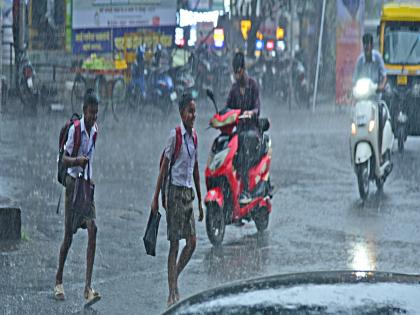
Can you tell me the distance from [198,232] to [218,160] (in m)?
0.97

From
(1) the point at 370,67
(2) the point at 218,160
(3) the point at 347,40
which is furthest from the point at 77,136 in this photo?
(3) the point at 347,40

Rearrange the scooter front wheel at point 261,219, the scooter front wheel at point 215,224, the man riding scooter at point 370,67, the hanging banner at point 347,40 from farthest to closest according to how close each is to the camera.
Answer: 1. the hanging banner at point 347,40
2. the man riding scooter at point 370,67
3. the scooter front wheel at point 261,219
4. the scooter front wheel at point 215,224

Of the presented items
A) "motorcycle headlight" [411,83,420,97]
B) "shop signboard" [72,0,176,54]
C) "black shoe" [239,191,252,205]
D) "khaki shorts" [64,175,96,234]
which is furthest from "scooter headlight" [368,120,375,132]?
"shop signboard" [72,0,176,54]

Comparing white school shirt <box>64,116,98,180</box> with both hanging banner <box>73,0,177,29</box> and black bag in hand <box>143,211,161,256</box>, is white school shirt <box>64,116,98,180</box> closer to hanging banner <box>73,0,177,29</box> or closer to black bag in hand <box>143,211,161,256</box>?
black bag in hand <box>143,211,161,256</box>

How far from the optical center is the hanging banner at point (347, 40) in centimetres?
3300

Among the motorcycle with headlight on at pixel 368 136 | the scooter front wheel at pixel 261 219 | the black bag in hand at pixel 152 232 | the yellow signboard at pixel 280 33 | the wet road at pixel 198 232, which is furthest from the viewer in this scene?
the yellow signboard at pixel 280 33

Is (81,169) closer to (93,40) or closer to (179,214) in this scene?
(179,214)

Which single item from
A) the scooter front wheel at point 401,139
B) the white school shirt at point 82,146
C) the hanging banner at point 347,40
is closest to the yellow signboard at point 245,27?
the hanging banner at point 347,40

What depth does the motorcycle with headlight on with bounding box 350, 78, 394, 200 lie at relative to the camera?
48.5ft

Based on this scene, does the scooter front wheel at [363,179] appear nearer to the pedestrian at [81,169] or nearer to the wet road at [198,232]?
the wet road at [198,232]

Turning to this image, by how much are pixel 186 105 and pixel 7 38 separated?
84.2 feet

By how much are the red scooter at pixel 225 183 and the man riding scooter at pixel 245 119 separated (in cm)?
7

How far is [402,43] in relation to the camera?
77.0 ft

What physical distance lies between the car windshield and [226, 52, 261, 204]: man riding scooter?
11459 mm
